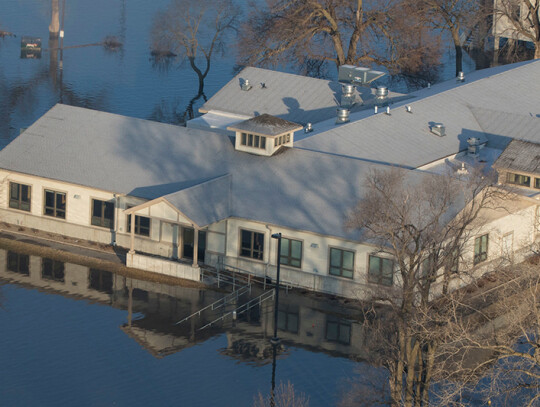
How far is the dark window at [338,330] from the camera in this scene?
70.1 metres

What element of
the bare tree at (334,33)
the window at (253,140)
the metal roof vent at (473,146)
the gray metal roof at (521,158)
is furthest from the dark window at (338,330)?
the bare tree at (334,33)

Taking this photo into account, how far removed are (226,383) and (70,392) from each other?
25.9ft

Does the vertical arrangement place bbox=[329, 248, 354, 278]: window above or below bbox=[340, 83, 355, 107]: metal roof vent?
below

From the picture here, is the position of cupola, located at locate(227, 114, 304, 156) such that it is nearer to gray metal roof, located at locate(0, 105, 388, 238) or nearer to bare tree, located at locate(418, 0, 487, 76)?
gray metal roof, located at locate(0, 105, 388, 238)

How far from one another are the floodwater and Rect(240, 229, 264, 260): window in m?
3.45

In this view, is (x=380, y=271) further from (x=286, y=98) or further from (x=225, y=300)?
(x=286, y=98)

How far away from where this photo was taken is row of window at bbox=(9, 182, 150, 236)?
8006 centimetres

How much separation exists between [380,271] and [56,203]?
23.4 metres

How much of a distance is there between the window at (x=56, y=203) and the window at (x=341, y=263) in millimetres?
19548

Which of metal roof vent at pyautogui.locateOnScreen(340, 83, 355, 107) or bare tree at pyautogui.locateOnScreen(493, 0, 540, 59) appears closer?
metal roof vent at pyautogui.locateOnScreen(340, 83, 355, 107)

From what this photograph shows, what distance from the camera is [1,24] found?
579 feet

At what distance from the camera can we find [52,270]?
259ft

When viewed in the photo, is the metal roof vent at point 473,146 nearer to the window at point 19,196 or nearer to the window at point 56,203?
the window at point 56,203

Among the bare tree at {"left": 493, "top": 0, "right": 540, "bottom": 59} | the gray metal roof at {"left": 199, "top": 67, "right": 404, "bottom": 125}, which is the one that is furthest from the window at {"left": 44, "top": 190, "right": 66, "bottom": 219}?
the bare tree at {"left": 493, "top": 0, "right": 540, "bottom": 59}
